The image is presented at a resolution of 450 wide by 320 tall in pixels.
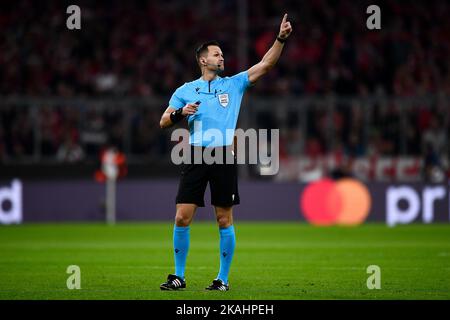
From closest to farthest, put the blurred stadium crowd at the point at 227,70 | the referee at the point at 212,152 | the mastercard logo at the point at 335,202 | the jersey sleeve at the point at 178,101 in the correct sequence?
the referee at the point at 212,152, the jersey sleeve at the point at 178,101, the mastercard logo at the point at 335,202, the blurred stadium crowd at the point at 227,70

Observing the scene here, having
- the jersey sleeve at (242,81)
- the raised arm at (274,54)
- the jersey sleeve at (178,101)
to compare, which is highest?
the raised arm at (274,54)

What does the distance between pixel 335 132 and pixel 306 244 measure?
700cm

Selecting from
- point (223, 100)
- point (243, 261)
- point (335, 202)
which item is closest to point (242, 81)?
point (223, 100)

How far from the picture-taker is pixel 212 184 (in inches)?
429

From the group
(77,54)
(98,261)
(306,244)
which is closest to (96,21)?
(77,54)

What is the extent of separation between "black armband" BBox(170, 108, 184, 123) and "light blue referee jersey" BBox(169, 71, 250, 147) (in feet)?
0.79

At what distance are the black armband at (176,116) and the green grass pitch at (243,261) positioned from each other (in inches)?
69.6

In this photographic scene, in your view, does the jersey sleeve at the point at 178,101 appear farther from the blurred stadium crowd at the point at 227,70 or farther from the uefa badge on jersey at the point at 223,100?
the blurred stadium crowd at the point at 227,70

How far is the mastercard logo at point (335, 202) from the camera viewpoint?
2419cm

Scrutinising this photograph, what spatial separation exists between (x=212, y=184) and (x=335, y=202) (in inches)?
545

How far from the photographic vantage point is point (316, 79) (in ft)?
87.7

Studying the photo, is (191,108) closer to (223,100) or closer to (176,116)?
(176,116)

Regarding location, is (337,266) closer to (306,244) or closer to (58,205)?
(306,244)

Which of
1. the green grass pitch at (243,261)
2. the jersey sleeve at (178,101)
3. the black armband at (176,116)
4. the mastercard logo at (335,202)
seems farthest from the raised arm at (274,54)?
the mastercard logo at (335,202)
